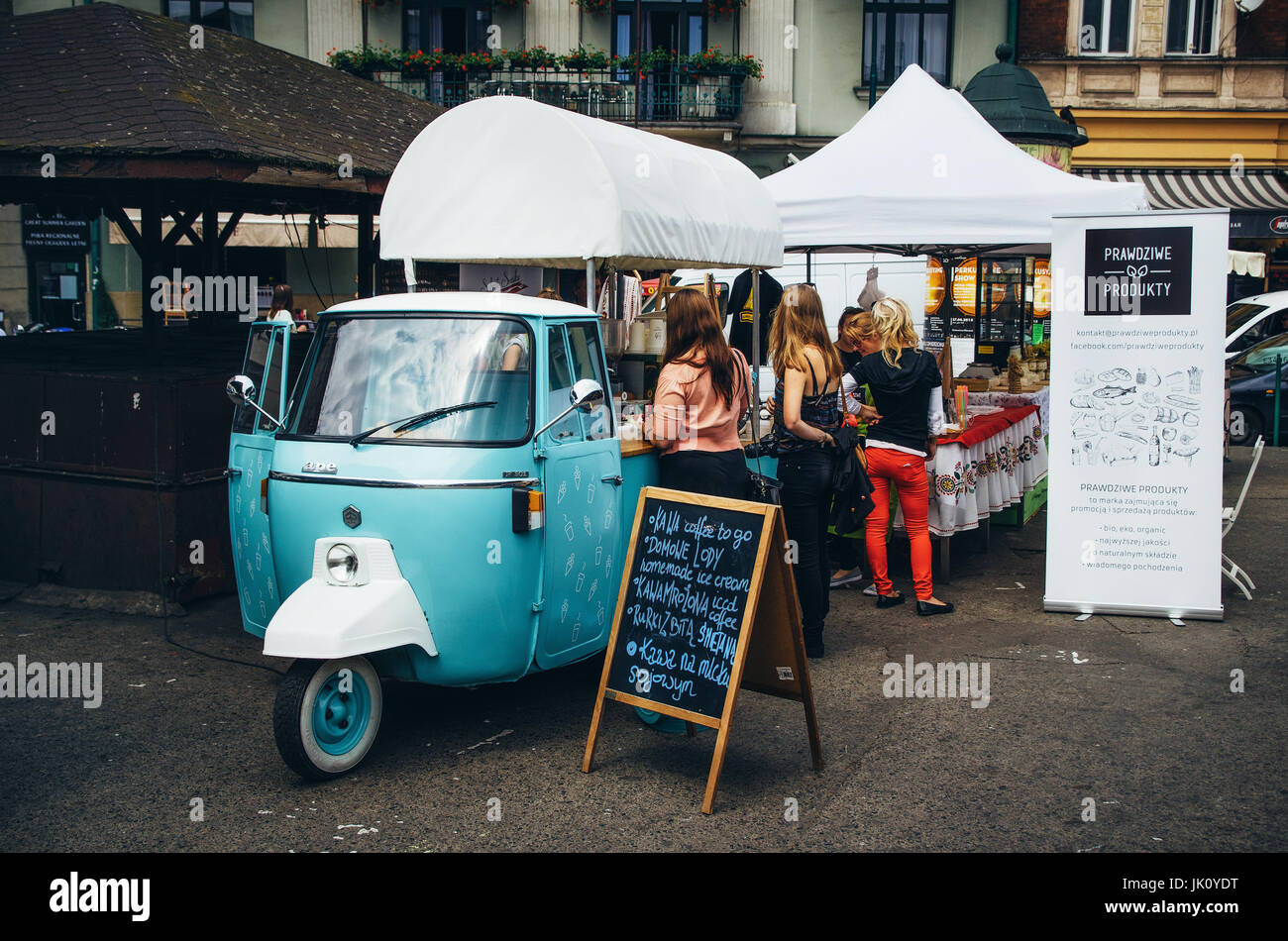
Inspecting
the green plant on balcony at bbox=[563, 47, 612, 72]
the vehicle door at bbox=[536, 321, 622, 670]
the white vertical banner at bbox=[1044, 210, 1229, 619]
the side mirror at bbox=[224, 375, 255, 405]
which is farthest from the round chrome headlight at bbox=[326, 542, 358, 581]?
the green plant on balcony at bbox=[563, 47, 612, 72]

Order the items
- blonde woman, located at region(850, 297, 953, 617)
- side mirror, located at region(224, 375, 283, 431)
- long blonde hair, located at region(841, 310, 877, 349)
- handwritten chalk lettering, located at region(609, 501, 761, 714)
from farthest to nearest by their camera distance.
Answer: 1. long blonde hair, located at region(841, 310, 877, 349)
2. blonde woman, located at region(850, 297, 953, 617)
3. side mirror, located at region(224, 375, 283, 431)
4. handwritten chalk lettering, located at region(609, 501, 761, 714)

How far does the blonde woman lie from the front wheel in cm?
356

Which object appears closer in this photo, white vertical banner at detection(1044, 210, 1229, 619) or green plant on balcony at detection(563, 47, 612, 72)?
white vertical banner at detection(1044, 210, 1229, 619)

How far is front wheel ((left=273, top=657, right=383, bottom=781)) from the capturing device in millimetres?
4785

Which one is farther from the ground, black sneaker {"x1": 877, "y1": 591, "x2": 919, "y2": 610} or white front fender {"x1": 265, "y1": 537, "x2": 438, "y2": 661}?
white front fender {"x1": 265, "y1": 537, "x2": 438, "y2": 661}

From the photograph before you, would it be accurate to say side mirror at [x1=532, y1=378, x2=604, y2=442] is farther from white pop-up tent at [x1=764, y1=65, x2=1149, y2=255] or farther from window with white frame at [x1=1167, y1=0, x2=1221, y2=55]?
window with white frame at [x1=1167, y1=0, x2=1221, y2=55]

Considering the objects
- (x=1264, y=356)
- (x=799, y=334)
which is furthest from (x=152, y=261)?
(x=1264, y=356)

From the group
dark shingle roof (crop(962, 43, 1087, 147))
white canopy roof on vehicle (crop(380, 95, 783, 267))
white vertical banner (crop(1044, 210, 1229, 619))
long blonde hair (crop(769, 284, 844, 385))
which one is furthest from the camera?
dark shingle roof (crop(962, 43, 1087, 147))

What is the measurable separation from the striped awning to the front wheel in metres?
19.7

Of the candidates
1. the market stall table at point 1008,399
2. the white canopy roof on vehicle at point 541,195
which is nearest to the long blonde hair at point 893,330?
the white canopy roof on vehicle at point 541,195

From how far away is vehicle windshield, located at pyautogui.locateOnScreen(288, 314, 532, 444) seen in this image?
5.24 meters

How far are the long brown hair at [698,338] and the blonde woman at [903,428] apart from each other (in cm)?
152

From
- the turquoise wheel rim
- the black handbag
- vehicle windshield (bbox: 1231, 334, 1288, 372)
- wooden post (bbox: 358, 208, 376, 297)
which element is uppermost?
wooden post (bbox: 358, 208, 376, 297)
